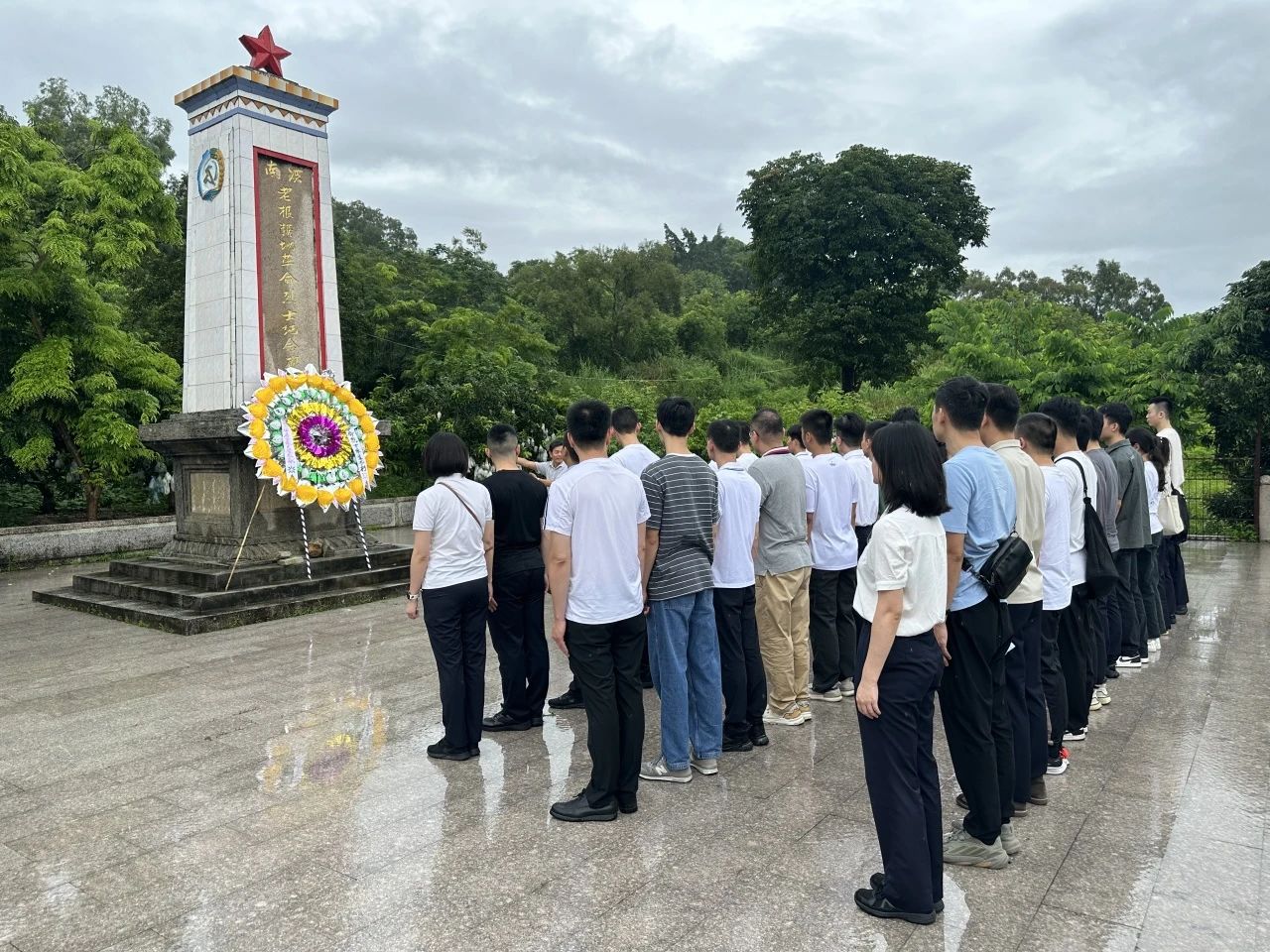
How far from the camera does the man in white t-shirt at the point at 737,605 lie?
4184 millimetres

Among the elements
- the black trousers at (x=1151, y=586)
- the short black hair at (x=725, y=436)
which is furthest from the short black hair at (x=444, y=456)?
the black trousers at (x=1151, y=586)

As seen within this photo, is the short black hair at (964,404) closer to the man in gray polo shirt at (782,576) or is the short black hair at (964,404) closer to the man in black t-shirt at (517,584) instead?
the man in gray polo shirt at (782,576)

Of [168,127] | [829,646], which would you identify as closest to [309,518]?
[829,646]

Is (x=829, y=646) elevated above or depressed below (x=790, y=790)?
above

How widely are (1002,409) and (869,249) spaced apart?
24172mm

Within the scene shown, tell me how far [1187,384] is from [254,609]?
1227cm

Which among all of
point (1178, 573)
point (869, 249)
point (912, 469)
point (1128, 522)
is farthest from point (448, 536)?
point (869, 249)

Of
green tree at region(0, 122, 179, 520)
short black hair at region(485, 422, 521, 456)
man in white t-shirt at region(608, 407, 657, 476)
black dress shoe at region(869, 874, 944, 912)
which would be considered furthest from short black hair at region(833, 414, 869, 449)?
green tree at region(0, 122, 179, 520)

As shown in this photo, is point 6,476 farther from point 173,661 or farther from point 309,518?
point 173,661

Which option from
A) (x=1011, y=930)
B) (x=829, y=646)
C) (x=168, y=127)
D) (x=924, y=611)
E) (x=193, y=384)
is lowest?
(x=1011, y=930)

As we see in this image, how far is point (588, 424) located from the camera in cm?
366

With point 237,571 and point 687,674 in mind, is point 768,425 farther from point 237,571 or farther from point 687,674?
point 237,571

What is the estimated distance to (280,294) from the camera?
28.6ft

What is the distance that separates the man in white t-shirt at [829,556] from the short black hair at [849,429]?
10.5 inches
